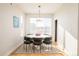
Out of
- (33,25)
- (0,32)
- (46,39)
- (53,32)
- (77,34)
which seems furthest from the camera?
(53,32)

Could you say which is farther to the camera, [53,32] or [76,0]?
[53,32]

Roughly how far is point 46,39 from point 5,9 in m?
2.57

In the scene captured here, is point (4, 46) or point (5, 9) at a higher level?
point (5, 9)

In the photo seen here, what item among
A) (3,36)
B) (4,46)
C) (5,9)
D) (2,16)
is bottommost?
(4,46)

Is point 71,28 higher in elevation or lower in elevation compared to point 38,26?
lower

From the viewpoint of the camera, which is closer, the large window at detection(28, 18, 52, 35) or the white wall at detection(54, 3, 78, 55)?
the white wall at detection(54, 3, 78, 55)

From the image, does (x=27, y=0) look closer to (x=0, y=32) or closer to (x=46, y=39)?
(x=0, y=32)

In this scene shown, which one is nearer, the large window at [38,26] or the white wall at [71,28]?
the white wall at [71,28]

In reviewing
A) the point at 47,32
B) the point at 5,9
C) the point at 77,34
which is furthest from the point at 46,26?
the point at 77,34

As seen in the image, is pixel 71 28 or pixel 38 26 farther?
pixel 38 26

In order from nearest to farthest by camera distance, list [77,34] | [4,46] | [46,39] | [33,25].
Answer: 1. [77,34]
2. [4,46]
3. [46,39]
4. [33,25]

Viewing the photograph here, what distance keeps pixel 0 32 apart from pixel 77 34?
7.79 ft

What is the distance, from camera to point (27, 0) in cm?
314

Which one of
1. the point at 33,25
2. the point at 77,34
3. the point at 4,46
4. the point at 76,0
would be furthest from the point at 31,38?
the point at 76,0
